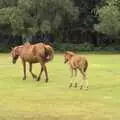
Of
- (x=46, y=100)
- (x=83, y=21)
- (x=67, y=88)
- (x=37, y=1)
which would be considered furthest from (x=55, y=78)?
(x=83, y=21)

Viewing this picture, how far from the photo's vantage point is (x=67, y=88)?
56.4 ft

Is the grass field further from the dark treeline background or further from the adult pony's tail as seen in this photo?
the dark treeline background

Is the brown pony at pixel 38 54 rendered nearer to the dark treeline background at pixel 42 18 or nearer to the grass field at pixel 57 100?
the grass field at pixel 57 100

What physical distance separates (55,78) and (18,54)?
2.00m

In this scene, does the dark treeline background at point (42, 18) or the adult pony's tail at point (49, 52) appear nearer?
the adult pony's tail at point (49, 52)

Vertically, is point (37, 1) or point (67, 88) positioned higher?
point (37, 1)

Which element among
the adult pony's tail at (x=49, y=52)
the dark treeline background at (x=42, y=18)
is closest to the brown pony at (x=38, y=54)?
the adult pony's tail at (x=49, y=52)

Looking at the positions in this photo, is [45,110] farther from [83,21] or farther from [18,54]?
[83,21]

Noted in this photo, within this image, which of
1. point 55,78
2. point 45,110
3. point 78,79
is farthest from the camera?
point 55,78

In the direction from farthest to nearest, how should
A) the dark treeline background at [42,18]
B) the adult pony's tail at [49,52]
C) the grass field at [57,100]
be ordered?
the dark treeline background at [42,18]
the adult pony's tail at [49,52]
the grass field at [57,100]

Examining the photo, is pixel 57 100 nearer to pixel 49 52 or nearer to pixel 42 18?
pixel 49 52

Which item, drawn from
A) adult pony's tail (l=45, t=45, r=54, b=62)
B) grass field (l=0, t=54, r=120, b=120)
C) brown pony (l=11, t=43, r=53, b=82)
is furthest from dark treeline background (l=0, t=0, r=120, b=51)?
grass field (l=0, t=54, r=120, b=120)

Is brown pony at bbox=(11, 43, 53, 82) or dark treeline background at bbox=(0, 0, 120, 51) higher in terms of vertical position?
dark treeline background at bbox=(0, 0, 120, 51)

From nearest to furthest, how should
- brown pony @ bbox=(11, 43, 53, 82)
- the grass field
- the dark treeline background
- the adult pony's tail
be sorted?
the grass field, the adult pony's tail, brown pony @ bbox=(11, 43, 53, 82), the dark treeline background
